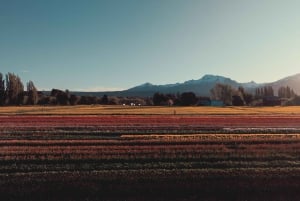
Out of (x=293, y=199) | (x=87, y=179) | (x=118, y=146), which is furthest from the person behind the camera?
(x=118, y=146)

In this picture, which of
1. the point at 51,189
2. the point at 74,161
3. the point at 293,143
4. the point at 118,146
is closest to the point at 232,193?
the point at 51,189

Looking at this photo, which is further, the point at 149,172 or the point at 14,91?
the point at 14,91

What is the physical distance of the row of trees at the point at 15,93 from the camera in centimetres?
13975

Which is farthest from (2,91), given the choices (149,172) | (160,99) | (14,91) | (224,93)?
(149,172)

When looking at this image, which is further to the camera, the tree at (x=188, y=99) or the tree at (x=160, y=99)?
the tree at (x=160, y=99)

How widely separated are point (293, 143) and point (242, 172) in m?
12.8

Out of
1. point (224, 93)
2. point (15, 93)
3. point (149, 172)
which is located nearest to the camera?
point (149, 172)

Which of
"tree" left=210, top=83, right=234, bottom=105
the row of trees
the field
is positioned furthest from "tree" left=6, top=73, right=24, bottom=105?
the field

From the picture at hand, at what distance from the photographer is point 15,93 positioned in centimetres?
14175

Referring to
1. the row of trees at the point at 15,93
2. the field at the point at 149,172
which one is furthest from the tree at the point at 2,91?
the field at the point at 149,172

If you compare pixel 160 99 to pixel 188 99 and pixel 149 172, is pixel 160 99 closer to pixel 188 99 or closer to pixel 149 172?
pixel 188 99

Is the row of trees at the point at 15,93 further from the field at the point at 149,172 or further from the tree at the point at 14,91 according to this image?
the field at the point at 149,172

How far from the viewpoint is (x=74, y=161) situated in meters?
22.7

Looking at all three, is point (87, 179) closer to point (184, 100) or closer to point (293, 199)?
point (293, 199)
